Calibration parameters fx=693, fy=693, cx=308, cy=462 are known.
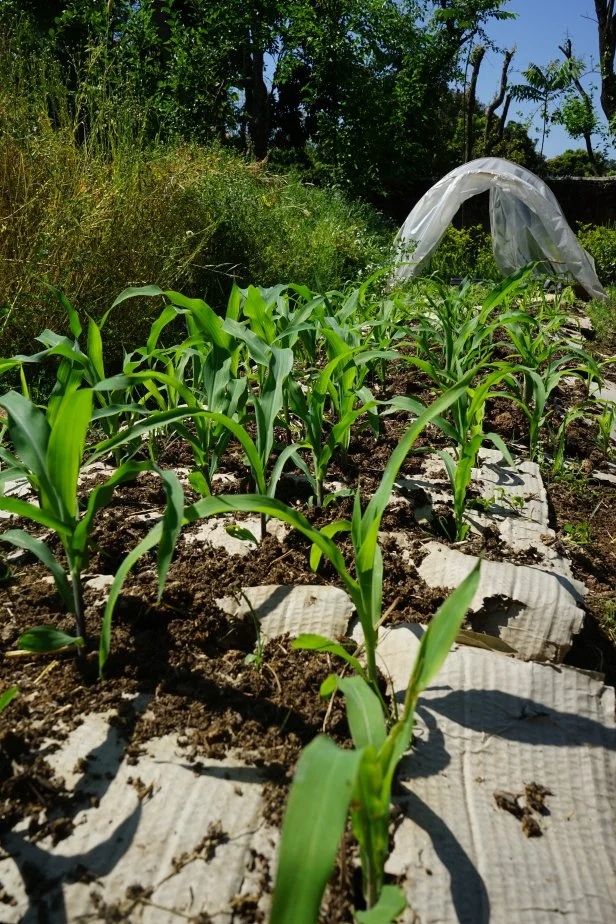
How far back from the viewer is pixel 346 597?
1.54 m

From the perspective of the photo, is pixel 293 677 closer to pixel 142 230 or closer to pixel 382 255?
pixel 142 230

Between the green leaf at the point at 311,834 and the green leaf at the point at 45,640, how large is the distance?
2.37 ft

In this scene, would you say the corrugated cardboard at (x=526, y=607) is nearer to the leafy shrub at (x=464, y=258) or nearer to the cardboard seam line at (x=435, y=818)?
the cardboard seam line at (x=435, y=818)

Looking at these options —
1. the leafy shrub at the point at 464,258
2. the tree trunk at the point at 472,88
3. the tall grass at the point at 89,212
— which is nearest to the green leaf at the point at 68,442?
the tall grass at the point at 89,212

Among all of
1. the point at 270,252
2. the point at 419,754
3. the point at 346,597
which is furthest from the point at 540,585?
the point at 270,252

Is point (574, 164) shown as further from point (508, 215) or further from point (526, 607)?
point (526, 607)

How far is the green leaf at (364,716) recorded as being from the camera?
3.22ft

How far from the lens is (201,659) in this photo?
1.38 metres

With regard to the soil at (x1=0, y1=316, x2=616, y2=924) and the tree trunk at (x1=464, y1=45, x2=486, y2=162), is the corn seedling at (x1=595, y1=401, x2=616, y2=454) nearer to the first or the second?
the soil at (x1=0, y1=316, x2=616, y2=924)

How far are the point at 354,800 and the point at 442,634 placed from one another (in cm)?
25

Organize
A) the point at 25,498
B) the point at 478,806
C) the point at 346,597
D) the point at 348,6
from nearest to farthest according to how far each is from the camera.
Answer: the point at 478,806 → the point at 346,597 → the point at 25,498 → the point at 348,6

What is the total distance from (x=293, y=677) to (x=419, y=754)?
28cm

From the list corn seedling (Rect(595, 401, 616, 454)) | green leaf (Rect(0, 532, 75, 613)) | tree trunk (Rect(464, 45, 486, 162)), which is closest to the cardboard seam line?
green leaf (Rect(0, 532, 75, 613))

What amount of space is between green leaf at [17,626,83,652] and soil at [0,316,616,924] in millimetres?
70
